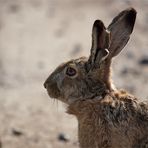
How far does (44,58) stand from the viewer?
12727 mm

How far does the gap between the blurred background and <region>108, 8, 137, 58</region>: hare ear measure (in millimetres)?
2307

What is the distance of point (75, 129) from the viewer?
9.95 meters

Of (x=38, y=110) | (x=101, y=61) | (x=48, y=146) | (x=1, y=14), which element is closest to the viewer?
(x=101, y=61)

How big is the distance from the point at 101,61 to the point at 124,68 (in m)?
4.83

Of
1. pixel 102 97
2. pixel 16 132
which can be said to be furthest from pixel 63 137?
pixel 102 97

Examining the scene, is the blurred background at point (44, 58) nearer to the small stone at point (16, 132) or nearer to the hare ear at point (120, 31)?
the small stone at point (16, 132)

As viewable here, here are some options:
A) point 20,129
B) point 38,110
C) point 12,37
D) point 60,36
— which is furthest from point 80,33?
point 20,129

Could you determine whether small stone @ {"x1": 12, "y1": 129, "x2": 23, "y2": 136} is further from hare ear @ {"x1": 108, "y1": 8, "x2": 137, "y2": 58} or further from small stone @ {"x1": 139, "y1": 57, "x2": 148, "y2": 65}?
small stone @ {"x1": 139, "y1": 57, "x2": 148, "y2": 65}

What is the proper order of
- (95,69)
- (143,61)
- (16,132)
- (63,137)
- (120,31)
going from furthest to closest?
(143,61)
(16,132)
(63,137)
(120,31)
(95,69)

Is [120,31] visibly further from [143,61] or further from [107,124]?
[143,61]

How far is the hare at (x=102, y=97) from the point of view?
7117mm

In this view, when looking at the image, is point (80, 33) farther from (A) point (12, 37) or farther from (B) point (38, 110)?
(B) point (38, 110)

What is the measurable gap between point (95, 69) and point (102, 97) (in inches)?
11.4

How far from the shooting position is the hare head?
734 centimetres
